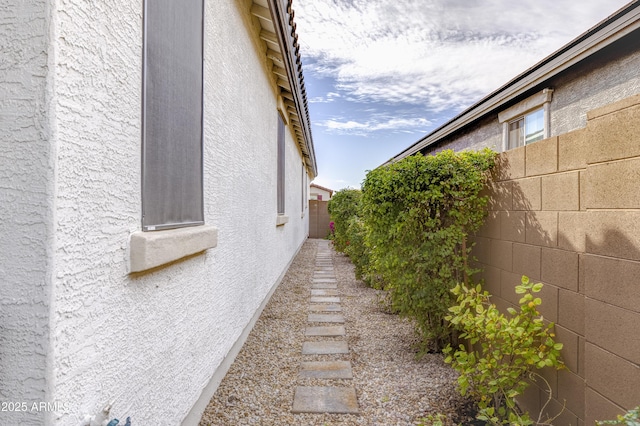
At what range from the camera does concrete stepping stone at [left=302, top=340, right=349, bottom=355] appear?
413cm

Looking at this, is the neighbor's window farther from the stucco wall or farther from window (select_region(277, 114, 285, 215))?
the stucco wall

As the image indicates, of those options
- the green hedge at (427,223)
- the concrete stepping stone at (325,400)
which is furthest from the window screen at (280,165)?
the concrete stepping stone at (325,400)

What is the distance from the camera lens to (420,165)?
3.52 m

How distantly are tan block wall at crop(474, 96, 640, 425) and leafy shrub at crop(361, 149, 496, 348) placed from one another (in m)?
0.40

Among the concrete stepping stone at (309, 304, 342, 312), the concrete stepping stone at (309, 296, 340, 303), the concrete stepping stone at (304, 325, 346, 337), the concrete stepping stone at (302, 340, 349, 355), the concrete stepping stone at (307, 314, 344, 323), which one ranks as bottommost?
the concrete stepping stone at (309, 296, 340, 303)

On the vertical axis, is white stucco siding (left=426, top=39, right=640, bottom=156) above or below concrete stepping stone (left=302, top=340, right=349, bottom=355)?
above

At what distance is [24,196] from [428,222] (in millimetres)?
3081

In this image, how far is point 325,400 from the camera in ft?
10.0

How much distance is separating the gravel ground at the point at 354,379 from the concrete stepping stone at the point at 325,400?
0.06 m

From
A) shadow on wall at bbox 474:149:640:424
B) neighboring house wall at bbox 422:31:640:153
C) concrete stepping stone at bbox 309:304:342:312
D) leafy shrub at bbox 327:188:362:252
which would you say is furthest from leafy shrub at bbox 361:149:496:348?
leafy shrub at bbox 327:188:362:252

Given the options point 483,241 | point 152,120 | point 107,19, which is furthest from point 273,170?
point 107,19

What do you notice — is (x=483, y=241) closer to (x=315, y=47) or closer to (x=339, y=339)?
(x=339, y=339)

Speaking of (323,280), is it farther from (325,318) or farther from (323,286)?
(325,318)

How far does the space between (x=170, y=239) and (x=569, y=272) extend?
2299mm
